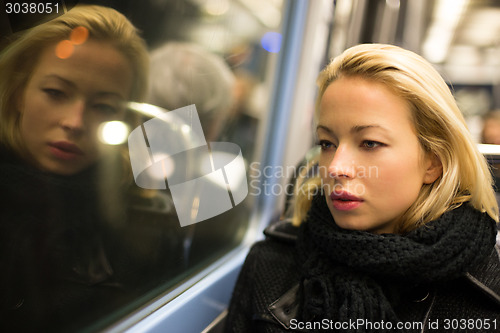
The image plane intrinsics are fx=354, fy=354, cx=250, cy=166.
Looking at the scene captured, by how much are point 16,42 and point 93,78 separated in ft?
0.58

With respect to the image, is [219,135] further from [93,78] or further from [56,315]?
[56,315]

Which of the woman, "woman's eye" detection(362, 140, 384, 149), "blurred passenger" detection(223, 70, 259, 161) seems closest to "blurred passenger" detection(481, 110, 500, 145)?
the woman

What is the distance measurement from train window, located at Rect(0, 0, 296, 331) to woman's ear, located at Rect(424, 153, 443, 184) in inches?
29.9

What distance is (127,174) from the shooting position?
3.18 ft

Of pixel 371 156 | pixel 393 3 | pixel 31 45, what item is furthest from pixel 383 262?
pixel 393 3

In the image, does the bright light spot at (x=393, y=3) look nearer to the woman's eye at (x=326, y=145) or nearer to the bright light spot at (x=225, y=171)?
the bright light spot at (x=225, y=171)

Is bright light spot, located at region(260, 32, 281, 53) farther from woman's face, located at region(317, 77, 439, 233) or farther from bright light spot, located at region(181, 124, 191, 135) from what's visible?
woman's face, located at region(317, 77, 439, 233)

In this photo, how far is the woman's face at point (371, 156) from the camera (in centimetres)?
93

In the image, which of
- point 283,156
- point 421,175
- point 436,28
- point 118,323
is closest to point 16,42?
point 118,323

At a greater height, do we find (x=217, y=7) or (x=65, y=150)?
(x=217, y=7)

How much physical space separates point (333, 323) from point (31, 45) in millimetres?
957

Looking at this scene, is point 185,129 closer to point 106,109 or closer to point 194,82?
point 194,82

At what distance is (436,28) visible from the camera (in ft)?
A: 5.96

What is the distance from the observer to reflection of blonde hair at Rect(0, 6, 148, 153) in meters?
0.65
